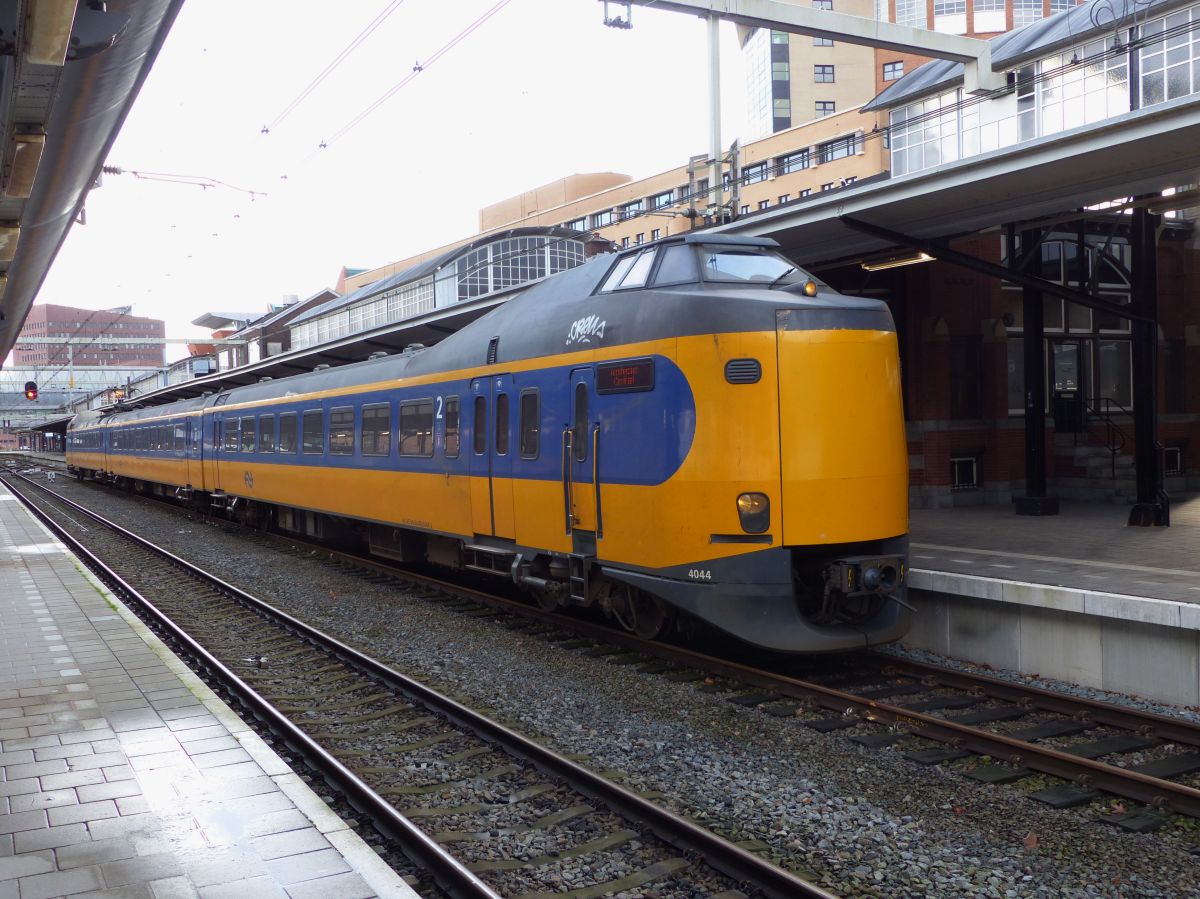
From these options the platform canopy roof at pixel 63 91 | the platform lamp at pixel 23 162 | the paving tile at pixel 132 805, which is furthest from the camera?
the platform lamp at pixel 23 162

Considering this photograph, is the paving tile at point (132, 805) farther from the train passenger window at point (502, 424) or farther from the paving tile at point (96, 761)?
the train passenger window at point (502, 424)

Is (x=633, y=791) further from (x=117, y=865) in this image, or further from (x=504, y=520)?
(x=504, y=520)

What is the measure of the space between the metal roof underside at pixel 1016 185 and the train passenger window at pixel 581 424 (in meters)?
4.57

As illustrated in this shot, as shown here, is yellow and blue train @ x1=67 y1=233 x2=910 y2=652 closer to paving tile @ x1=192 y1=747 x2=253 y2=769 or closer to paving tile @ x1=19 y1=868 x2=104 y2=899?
paving tile @ x1=192 y1=747 x2=253 y2=769

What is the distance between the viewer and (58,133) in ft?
25.2

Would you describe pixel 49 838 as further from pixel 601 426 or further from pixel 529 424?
pixel 529 424

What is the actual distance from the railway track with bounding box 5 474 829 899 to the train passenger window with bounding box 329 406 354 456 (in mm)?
5047

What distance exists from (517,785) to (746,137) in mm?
63697

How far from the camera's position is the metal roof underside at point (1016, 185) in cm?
926

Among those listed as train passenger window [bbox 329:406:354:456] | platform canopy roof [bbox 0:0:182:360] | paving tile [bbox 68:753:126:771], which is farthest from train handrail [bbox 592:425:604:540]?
train passenger window [bbox 329:406:354:456]

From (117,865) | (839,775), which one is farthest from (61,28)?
(839,775)

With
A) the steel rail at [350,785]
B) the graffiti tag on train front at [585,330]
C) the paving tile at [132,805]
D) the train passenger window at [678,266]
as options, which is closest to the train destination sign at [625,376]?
the graffiti tag on train front at [585,330]

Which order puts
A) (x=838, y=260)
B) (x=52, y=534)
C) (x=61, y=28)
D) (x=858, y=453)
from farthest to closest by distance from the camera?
(x=52, y=534)
(x=838, y=260)
(x=858, y=453)
(x=61, y=28)

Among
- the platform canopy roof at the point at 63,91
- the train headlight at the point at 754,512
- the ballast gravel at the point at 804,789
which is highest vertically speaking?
the platform canopy roof at the point at 63,91
